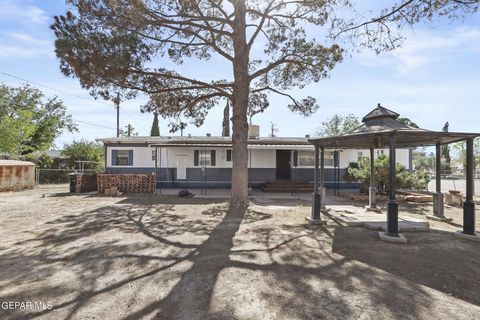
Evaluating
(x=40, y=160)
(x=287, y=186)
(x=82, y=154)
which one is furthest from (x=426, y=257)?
(x=40, y=160)

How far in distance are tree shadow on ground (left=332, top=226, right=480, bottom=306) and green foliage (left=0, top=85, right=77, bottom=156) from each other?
26.4 m

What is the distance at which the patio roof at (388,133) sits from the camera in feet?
21.3

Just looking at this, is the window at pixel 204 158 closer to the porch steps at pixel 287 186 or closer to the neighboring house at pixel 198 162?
the neighboring house at pixel 198 162

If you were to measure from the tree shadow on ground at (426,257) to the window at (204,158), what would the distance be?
38.2 ft

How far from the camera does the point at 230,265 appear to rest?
4621mm

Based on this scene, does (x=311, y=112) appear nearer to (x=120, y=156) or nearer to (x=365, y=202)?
(x=365, y=202)

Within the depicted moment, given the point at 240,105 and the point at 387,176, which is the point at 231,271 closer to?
the point at 240,105

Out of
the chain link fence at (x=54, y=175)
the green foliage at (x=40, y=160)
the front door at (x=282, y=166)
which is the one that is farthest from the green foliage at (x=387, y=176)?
the green foliage at (x=40, y=160)

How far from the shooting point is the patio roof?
21.3ft

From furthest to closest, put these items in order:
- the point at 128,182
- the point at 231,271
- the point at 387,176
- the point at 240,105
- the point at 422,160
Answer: the point at 422,160, the point at 128,182, the point at 387,176, the point at 240,105, the point at 231,271

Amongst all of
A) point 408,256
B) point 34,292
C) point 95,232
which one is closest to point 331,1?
point 408,256

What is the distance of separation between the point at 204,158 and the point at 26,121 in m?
17.3

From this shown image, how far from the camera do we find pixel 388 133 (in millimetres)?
6426

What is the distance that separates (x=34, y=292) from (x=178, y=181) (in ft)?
46.7
